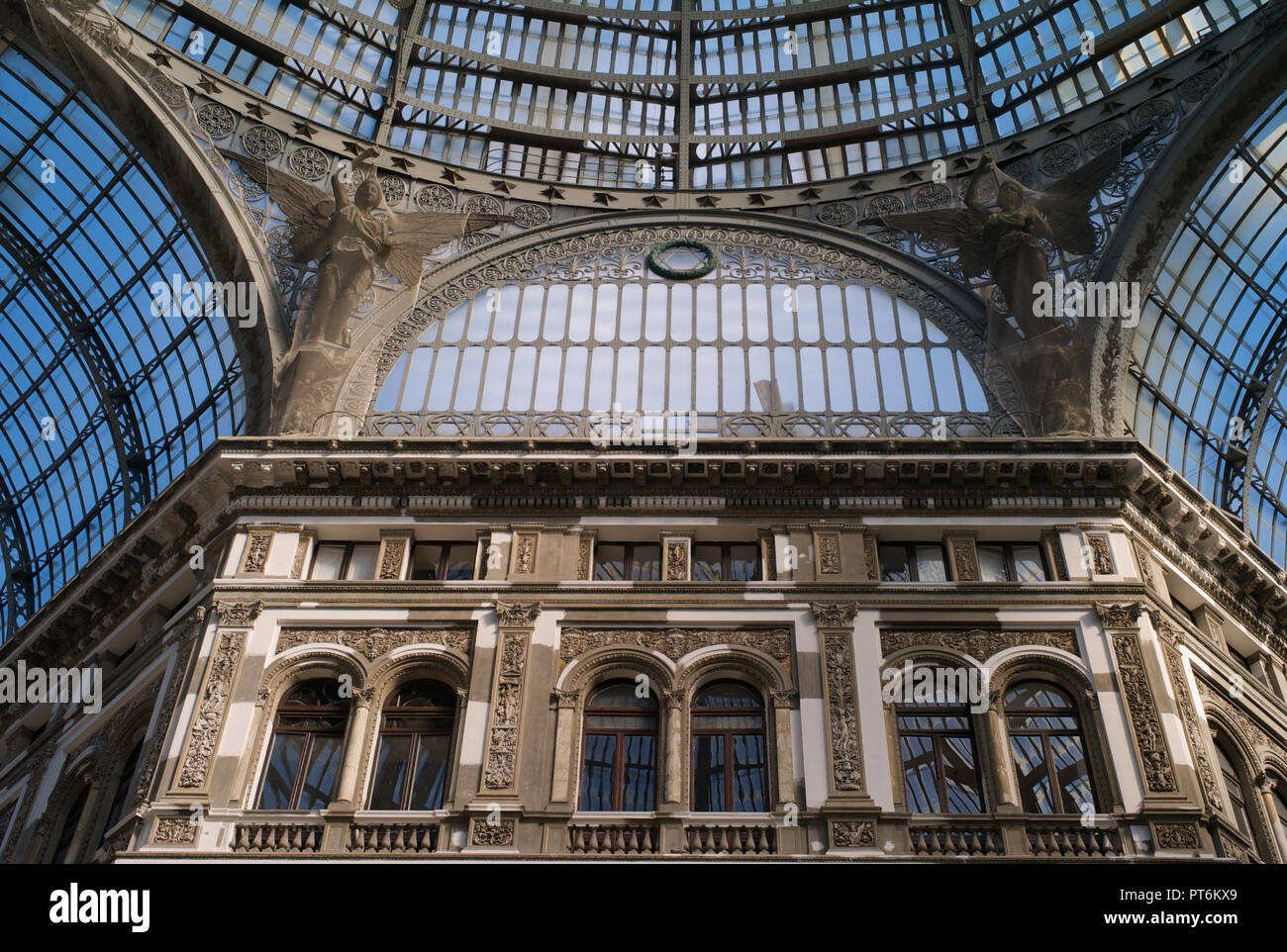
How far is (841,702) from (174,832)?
11.7m

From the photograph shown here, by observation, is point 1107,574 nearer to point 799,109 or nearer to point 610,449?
point 610,449

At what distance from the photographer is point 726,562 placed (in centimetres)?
2903

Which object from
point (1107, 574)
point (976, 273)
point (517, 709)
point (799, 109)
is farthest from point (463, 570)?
point (799, 109)

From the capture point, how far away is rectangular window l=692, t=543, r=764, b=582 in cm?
2864

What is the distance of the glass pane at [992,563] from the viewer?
93.9ft

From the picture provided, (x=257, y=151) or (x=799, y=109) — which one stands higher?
(x=799, y=109)

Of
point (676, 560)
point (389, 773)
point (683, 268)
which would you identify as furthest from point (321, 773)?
point (683, 268)

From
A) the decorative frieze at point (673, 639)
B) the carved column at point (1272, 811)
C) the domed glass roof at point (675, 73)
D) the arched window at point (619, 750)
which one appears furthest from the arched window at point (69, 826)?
the carved column at point (1272, 811)

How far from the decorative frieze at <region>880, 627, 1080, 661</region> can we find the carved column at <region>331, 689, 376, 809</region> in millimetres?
9624

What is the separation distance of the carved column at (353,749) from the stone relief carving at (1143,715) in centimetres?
1365

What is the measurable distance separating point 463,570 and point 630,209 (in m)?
14.0

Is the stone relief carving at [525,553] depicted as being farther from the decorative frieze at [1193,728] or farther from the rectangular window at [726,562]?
the decorative frieze at [1193,728]

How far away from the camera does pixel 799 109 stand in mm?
41688

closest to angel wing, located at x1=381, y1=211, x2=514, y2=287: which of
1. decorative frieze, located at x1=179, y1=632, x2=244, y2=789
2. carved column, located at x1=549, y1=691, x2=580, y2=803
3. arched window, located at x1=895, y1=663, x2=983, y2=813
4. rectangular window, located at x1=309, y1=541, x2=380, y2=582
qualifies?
rectangular window, located at x1=309, y1=541, x2=380, y2=582
